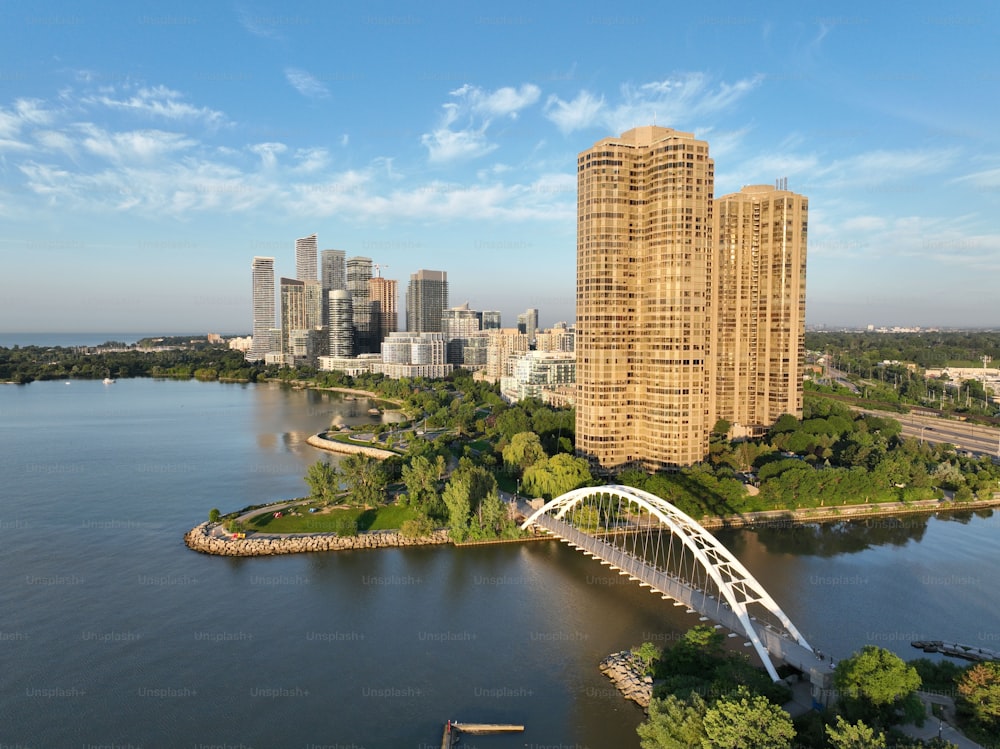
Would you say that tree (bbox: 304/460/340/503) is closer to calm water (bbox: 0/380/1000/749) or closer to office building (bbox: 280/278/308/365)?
calm water (bbox: 0/380/1000/749)

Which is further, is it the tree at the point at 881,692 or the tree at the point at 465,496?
the tree at the point at 465,496

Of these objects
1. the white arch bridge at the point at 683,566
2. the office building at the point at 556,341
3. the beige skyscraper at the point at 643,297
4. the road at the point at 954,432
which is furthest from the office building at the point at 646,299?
the office building at the point at 556,341

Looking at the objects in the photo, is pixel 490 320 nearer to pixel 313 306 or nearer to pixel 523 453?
pixel 313 306

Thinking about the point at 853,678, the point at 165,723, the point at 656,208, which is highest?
the point at 656,208

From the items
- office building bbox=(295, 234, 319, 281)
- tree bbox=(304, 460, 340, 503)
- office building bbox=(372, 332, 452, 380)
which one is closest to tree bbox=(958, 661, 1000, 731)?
tree bbox=(304, 460, 340, 503)

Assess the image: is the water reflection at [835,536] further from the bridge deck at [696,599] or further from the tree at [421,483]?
the tree at [421,483]

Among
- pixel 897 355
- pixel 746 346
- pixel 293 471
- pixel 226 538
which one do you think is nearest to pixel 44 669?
pixel 226 538

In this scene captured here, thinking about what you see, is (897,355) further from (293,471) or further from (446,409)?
(293,471)
